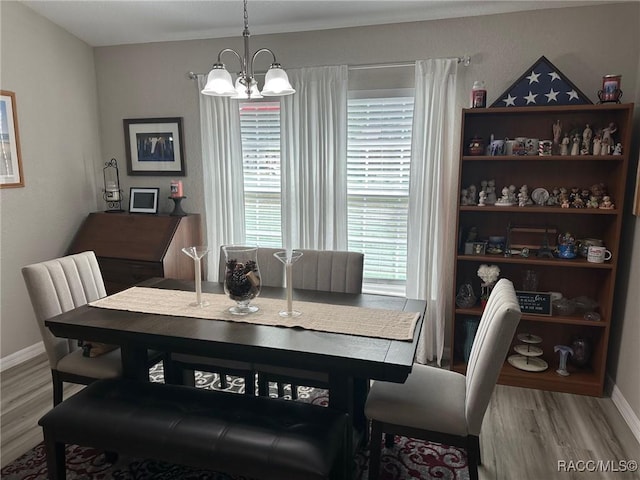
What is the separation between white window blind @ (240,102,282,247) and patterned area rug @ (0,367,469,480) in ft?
6.06

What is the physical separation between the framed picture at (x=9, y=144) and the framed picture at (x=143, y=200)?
0.81 metres

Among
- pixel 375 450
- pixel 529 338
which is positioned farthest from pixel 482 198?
pixel 375 450

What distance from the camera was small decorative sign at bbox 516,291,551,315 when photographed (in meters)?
2.90

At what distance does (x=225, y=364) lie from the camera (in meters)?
2.38

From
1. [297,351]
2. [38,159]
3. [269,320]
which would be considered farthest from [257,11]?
[297,351]

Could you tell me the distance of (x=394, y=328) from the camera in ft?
6.22

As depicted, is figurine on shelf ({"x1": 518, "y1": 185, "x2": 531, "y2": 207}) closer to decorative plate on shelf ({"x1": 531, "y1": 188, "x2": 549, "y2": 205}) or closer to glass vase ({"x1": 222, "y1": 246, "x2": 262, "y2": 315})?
decorative plate on shelf ({"x1": 531, "y1": 188, "x2": 549, "y2": 205})

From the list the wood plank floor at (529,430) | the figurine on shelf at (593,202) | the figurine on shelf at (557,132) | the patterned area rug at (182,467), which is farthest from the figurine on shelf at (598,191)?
the patterned area rug at (182,467)

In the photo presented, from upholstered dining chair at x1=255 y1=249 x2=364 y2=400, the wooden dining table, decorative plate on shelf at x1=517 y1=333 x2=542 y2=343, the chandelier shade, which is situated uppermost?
the chandelier shade

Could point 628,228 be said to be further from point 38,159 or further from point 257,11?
point 38,159

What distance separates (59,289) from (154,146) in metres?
1.79

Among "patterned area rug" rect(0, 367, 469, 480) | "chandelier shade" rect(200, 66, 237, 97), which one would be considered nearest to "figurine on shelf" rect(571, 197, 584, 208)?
"patterned area rug" rect(0, 367, 469, 480)

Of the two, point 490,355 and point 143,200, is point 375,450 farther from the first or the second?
point 143,200

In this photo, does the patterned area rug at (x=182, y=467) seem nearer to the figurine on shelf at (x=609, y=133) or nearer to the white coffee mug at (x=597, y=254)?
the white coffee mug at (x=597, y=254)
